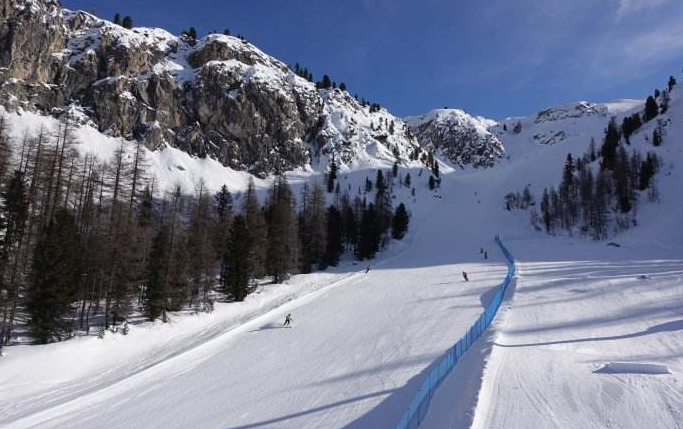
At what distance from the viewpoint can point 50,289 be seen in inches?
969

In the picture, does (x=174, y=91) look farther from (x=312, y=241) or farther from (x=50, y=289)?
(x=50, y=289)

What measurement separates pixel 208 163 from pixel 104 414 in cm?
10410

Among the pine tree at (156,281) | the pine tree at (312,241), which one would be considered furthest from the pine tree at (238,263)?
the pine tree at (312,241)

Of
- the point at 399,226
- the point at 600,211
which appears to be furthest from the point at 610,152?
the point at 399,226

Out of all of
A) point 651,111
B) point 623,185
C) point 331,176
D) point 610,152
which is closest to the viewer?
point 623,185

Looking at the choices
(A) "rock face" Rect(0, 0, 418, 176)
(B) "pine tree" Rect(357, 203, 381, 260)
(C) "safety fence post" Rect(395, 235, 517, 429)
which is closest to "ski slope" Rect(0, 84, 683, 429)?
(C) "safety fence post" Rect(395, 235, 517, 429)

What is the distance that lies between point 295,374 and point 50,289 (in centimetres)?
1763

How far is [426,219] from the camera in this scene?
100000 mm

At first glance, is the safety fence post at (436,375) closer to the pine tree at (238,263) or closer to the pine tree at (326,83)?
the pine tree at (238,263)

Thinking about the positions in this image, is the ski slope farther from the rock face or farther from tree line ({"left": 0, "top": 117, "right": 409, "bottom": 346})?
the rock face

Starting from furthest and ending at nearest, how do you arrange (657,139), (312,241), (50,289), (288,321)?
1. (657,139)
2. (312,241)
3. (288,321)
4. (50,289)

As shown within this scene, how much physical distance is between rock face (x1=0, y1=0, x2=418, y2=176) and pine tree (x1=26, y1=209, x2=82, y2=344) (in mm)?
87396

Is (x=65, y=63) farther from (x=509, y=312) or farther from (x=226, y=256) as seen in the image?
(x=509, y=312)

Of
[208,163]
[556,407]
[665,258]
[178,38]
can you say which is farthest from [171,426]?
[178,38]
